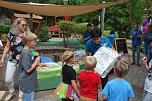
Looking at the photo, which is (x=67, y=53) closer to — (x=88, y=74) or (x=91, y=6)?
(x=88, y=74)

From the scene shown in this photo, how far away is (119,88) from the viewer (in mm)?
3469

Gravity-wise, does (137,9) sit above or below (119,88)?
above

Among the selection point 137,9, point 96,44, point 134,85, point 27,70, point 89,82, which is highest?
point 137,9

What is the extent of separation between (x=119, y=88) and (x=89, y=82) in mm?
607

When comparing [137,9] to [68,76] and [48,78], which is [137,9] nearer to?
[48,78]

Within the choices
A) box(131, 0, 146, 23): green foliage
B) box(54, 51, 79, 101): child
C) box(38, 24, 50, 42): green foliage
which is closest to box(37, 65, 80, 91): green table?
box(54, 51, 79, 101): child

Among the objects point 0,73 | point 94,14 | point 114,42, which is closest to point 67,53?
point 0,73

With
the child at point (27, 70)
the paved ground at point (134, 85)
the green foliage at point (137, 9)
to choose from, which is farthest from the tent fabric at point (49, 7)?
the green foliage at point (137, 9)

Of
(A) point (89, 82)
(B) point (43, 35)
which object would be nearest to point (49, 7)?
(A) point (89, 82)

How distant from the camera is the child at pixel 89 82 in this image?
397 cm

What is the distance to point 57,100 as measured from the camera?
19.6ft

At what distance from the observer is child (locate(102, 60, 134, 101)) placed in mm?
3465

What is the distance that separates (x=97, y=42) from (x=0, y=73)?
446cm

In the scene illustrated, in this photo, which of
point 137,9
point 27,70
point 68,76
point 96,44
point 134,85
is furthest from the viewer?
point 137,9
